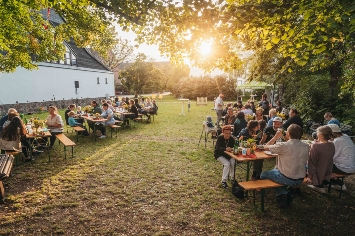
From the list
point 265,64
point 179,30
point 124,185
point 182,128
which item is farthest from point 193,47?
point 265,64

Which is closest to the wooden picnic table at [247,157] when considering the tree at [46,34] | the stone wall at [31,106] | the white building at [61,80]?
the tree at [46,34]

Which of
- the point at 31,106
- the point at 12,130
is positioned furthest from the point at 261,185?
the point at 31,106

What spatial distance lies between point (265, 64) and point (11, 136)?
13496 mm

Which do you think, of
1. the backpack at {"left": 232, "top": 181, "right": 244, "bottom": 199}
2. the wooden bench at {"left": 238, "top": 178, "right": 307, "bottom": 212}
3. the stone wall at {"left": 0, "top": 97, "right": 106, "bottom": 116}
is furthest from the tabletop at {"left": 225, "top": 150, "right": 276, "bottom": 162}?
the stone wall at {"left": 0, "top": 97, "right": 106, "bottom": 116}

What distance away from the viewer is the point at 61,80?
25.6m

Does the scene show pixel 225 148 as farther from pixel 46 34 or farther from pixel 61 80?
pixel 61 80

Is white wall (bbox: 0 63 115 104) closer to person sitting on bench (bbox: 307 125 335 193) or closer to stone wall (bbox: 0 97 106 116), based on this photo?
stone wall (bbox: 0 97 106 116)

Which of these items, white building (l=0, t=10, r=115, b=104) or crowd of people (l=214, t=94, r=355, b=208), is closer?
crowd of people (l=214, t=94, r=355, b=208)

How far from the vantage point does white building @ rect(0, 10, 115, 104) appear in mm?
20531

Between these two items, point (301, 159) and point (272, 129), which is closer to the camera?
point (301, 159)

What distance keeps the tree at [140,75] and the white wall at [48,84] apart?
6.62m

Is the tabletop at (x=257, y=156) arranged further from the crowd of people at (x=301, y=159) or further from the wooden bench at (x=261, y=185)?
the wooden bench at (x=261, y=185)

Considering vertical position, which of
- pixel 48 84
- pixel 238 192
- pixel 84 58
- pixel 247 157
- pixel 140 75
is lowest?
pixel 238 192

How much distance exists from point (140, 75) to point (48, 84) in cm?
1722
